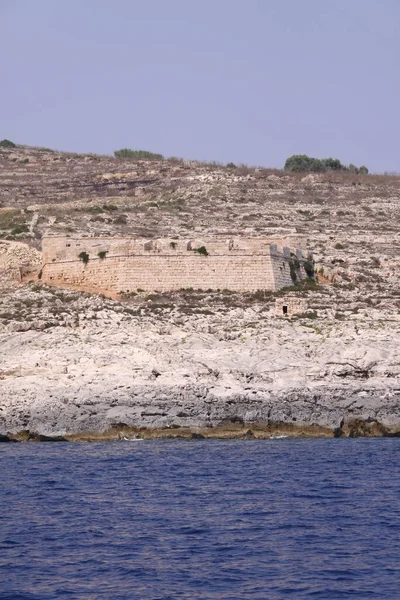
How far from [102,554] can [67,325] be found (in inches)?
776

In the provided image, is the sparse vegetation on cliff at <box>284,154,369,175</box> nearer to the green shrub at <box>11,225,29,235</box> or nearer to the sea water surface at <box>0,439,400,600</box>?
the green shrub at <box>11,225,29,235</box>

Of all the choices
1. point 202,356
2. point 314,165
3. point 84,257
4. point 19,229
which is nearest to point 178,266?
point 84,257

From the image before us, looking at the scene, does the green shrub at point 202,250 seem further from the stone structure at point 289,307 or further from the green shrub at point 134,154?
the green shrub at point 134,154

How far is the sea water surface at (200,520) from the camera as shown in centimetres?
1927

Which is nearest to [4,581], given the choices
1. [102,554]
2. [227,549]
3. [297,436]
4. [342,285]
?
[102,554]

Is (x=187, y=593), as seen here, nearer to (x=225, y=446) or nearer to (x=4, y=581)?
(x=4, y=581)

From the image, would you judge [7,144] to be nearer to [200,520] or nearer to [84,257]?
[84,257]

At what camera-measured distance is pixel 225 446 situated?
34.0 metres

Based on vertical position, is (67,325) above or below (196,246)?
below

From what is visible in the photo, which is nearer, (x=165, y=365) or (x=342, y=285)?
(x=165, y=365)

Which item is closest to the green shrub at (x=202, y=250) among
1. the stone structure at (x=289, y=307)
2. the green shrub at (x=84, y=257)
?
the green shrub at (x=84, y=257)

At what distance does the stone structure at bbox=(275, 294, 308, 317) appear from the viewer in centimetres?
4278

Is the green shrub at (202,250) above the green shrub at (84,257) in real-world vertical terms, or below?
above

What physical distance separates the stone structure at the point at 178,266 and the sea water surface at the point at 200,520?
12.5m
